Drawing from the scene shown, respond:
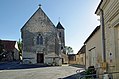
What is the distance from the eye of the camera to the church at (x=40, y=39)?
4809 cm

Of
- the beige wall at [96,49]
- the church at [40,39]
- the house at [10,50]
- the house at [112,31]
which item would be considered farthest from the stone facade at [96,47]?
the house at [10,50]

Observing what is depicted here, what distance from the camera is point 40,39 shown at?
4881cm

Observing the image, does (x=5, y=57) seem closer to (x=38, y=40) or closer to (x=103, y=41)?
(x=38, y=40)

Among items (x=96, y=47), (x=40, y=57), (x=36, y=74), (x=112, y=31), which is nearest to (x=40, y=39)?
(x=40, y=57)

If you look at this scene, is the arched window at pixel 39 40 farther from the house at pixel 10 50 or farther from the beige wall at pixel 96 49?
the beige wall at pixel 96 49

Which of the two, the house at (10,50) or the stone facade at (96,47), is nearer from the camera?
the stone facade at (96,47)

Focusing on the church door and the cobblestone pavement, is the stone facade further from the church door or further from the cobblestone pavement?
the church door

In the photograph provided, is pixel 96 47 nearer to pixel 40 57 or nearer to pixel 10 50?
pixel 40 57

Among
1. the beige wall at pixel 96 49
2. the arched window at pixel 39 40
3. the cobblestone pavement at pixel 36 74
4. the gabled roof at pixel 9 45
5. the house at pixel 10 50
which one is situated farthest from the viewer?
the gabled roof at pixel 9 45

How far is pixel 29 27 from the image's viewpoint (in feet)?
159

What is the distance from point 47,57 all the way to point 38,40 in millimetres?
4021

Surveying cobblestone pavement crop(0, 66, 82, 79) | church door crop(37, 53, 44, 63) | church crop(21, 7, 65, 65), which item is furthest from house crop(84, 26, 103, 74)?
church door crop(37, 53, 44, 63)

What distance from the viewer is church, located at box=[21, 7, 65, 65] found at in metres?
48.1

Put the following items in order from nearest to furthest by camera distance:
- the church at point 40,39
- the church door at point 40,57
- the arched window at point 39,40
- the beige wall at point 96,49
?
1. the beige wall at point 96,49
2. the church at point 40,39
3. the church door at point 40,57
4. the arched window at point 39,40
